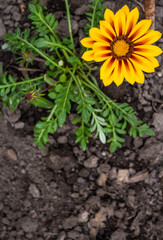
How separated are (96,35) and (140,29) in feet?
0.88

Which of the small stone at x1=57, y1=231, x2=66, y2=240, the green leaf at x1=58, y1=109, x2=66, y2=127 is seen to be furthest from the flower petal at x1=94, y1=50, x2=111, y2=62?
the small stone at x1=57, y1=231, x2=66, y2=240

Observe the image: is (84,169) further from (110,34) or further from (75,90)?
(110,34)

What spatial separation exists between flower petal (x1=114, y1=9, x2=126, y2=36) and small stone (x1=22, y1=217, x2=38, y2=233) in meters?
1.80

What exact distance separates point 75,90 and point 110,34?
2.25 feet

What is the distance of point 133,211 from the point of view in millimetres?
2309

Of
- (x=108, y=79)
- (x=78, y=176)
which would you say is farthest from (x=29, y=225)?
(x=108, y=79)

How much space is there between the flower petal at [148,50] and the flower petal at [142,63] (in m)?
0.03

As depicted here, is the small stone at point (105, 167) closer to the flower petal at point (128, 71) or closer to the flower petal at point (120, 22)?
the flower petal at point (128, 71)

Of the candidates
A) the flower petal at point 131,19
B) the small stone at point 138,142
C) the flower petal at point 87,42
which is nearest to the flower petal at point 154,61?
the flower petal at point 131,19

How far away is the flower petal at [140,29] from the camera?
1.50m

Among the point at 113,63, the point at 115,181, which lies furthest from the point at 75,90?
the point at 115,181

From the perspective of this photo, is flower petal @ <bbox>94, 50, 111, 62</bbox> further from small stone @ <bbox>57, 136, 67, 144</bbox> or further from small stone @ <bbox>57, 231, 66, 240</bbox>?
small stone @ <bbox>57, 231, 66, 240</bbox>

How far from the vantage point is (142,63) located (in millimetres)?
1564

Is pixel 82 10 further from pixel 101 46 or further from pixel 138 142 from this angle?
pixel 138 142
